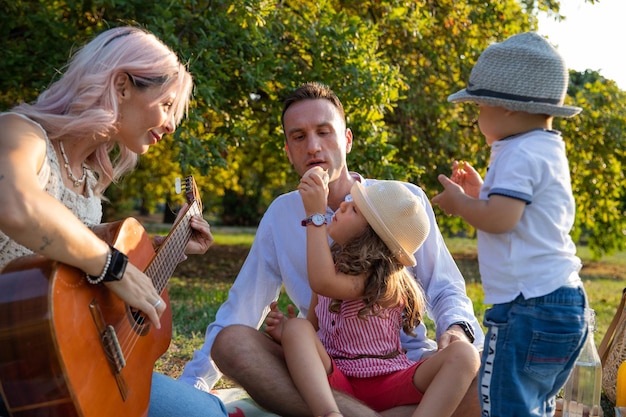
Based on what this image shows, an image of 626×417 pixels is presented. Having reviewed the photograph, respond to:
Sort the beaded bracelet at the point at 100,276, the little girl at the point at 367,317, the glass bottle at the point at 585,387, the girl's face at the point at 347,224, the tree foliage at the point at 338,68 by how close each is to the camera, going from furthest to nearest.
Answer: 1. the tree foliage at the point at 338,68
2. the glass bottle at the point at 585,387
3. the girl's face at the point at 347,224
4. the little girl at the point at 367,317
5. the beaded bracelet at the point at 100,276

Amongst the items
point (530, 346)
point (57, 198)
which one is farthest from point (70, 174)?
point (530, 346)

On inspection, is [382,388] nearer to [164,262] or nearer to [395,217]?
[395,217]

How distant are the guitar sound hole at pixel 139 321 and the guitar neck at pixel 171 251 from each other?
0.16 meters

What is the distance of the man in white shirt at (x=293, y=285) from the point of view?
3133 mm

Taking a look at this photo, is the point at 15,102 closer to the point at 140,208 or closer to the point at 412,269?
the point at 412,269

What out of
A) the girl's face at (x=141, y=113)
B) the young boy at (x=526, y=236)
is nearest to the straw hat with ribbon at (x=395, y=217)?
the young boy at (x=526, y=236)

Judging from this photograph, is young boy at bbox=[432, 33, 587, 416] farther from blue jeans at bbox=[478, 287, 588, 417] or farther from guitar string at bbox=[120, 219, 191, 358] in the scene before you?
guitar string at bbox=[120, 219, 191, 358]

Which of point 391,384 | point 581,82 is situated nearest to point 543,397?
point 391,384

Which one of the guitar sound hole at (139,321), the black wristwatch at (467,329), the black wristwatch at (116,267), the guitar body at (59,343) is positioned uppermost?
the black wristwatch at (116,267)

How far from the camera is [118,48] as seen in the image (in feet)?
8.86

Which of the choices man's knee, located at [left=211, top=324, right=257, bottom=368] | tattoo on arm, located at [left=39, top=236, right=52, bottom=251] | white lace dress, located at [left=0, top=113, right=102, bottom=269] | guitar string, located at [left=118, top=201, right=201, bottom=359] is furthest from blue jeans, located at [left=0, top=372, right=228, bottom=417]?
tattoo on arm, located at [left=39, top=236, right=52, bottom=251]

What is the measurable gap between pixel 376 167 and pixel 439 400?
4.17m

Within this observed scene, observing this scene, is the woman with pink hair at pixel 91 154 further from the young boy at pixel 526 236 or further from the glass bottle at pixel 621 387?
the glass bottle at pixel 621 387

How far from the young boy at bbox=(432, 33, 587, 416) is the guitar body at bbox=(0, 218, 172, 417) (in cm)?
116
